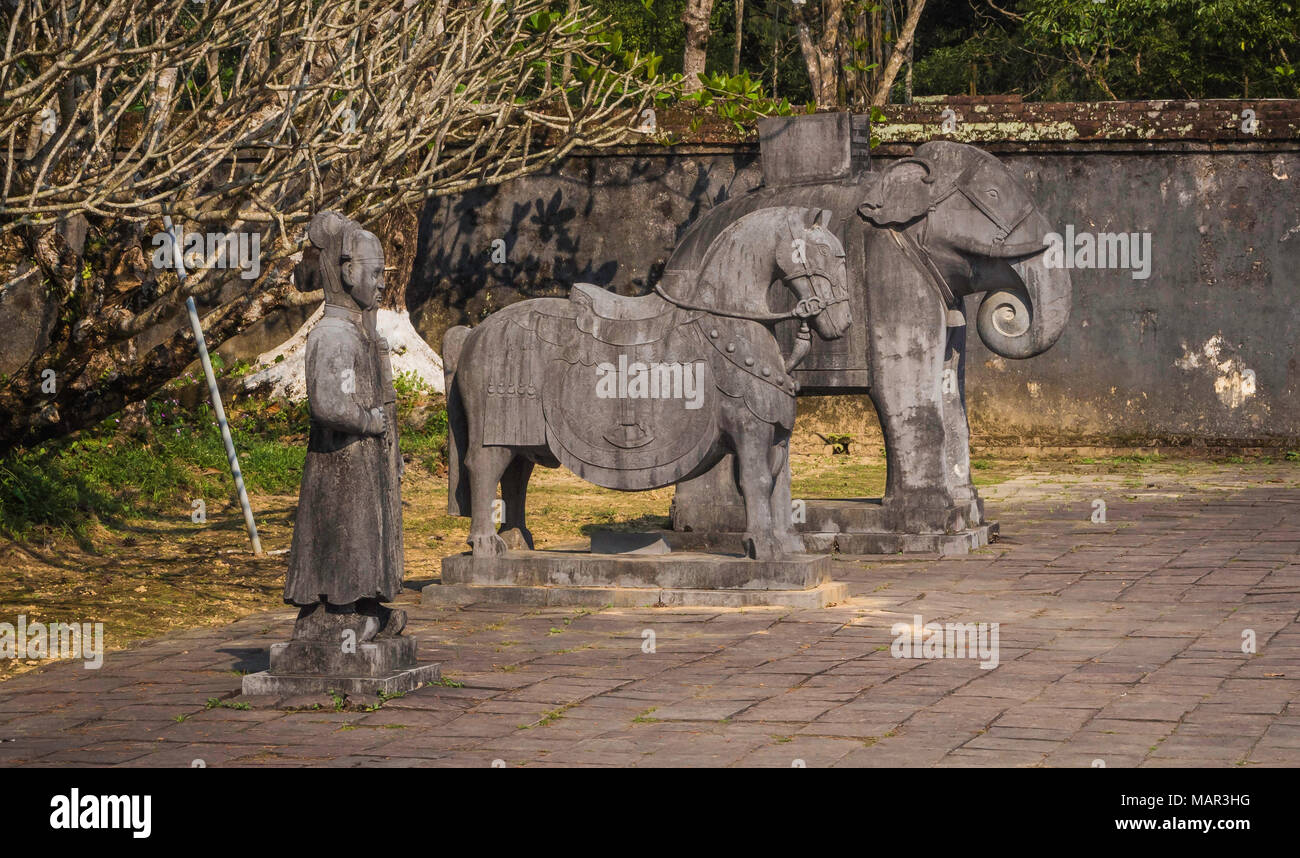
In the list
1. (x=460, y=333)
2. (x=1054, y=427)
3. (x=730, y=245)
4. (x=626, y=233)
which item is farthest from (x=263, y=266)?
(x=1054, y=427)

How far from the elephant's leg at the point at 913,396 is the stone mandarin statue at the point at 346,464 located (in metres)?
4.61

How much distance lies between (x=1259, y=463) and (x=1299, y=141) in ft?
9.43

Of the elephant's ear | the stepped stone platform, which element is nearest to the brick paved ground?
the stepped stone platform

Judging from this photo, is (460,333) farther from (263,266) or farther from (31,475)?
(31,475)

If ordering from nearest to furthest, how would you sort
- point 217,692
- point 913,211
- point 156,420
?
point 217,692, point 913,211, point 156,420

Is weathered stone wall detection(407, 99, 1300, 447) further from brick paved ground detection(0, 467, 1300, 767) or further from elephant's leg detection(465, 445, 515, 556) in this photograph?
elephant's leg detection(465, 445, 515, 556)

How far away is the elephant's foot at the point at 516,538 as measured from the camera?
32.1 ft

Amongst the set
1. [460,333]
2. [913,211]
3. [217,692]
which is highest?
[913,211]

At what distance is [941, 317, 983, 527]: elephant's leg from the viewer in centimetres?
1111

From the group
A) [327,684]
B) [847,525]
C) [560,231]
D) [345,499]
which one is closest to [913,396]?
[847,525]

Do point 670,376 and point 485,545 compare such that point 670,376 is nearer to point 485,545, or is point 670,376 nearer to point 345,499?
point 485,545

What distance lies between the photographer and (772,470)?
9.03 m

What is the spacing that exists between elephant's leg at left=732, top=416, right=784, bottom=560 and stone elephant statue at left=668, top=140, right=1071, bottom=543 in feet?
5.21

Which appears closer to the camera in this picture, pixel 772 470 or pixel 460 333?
pixel 772 470
